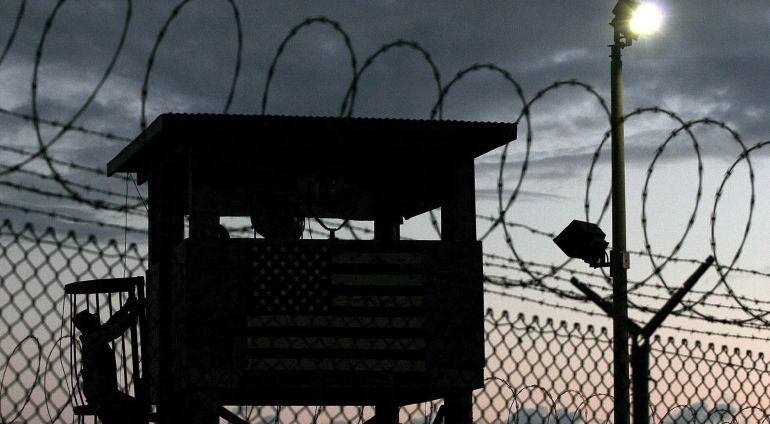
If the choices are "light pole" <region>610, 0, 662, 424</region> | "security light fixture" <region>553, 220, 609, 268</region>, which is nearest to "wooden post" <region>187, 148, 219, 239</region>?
"security light fixture" <region>553, 220, 609, 268</region>

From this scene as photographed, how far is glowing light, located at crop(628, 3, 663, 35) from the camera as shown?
1349cm

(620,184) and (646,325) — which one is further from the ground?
(620,184)

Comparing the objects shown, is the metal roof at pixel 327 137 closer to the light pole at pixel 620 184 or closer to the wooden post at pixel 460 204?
the wooden post at pixel 460 204

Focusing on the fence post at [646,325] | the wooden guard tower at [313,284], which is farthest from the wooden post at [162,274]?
the fence post at [646,325]

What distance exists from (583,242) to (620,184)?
3.25 feet

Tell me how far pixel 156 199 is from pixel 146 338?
2.89 metres

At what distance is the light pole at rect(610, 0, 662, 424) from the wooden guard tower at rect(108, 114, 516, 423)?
1174mm

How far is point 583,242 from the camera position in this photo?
12383 millimetres

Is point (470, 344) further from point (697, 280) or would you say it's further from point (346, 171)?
point (697, 280)

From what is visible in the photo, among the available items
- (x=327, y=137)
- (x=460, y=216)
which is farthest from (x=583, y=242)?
(x=327, y=137)

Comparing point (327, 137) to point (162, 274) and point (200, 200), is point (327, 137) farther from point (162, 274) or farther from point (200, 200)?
point (162, 274)

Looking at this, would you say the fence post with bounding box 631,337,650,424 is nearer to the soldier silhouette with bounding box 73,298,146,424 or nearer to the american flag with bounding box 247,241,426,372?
the american flag with bounding box 247,241,426,372

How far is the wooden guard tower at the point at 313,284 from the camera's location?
12570 mm

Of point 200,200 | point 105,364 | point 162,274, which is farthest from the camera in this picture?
point 200,200
